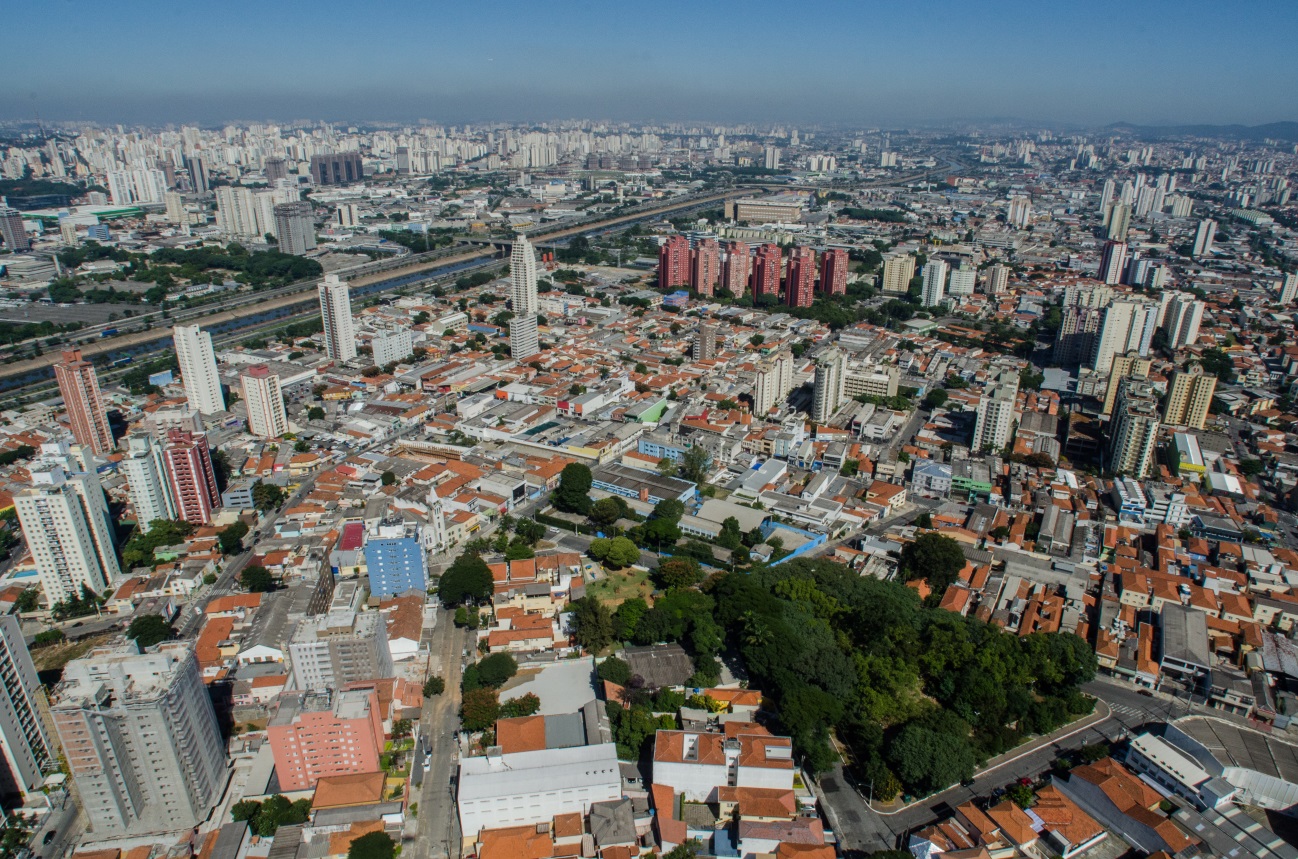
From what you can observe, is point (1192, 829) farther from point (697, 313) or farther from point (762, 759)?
point (697, 313)

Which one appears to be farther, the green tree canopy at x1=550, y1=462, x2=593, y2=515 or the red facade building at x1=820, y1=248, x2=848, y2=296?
the red facade building at x1=820, y1=248, x2=848, y2=296

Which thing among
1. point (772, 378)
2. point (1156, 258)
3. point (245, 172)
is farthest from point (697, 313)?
point (245, 172)

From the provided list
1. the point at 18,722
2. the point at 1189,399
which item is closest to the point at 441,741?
the point at 18,722

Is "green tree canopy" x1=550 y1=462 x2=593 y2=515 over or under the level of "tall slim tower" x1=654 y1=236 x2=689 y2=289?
under

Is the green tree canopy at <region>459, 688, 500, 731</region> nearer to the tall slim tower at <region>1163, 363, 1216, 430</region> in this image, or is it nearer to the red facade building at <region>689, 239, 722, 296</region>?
the tall slim tower at <region>1163, 363, 1216, 430</region>

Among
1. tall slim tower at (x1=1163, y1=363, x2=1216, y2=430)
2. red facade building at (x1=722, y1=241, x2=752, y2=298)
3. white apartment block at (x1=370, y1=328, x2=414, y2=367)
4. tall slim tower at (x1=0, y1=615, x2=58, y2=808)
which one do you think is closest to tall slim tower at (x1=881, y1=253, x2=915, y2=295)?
red facade building at (x1=722, y1=241, x2=752, y2=298)

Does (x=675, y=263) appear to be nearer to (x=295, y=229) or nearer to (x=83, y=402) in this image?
(x=295, y=229)
